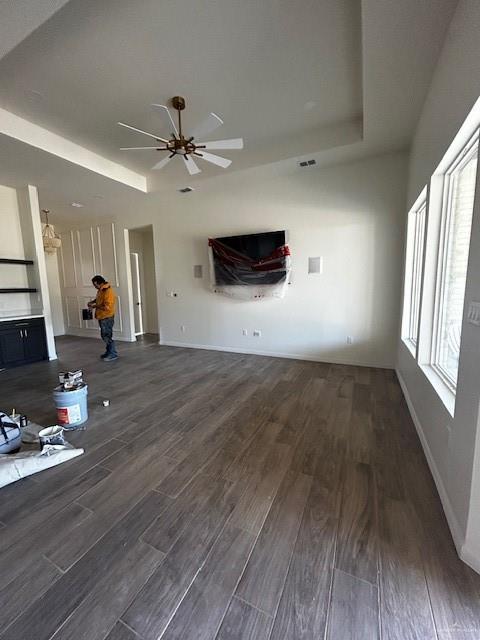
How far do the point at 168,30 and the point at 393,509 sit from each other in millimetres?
3739

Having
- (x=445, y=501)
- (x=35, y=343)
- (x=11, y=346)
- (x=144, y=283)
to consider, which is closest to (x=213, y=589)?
(x=445, y=501)

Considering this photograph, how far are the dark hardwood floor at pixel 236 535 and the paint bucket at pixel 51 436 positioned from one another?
168 millimetres

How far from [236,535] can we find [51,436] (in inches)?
68.0

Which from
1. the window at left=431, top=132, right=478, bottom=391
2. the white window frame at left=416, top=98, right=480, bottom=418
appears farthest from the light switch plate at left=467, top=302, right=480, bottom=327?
the white window frame at left=416, top=98, right=480, bottom=418

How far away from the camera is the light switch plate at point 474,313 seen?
4.21ft

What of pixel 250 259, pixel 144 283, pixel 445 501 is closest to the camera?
pixel 445 501

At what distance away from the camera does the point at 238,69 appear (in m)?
2.46

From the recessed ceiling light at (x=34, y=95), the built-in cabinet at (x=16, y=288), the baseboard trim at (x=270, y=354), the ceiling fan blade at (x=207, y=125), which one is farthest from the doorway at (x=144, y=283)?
the ceiling fan blade at (x=207, y=125)

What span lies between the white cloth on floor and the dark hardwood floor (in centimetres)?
6

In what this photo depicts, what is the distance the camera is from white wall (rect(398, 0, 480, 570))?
1249 mm

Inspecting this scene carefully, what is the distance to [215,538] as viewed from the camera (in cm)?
140

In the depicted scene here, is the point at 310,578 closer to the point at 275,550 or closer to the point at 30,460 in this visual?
the point at 275,550

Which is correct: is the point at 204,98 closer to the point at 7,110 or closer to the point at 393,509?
the point at 7,110

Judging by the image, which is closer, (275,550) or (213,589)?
(213,589)
